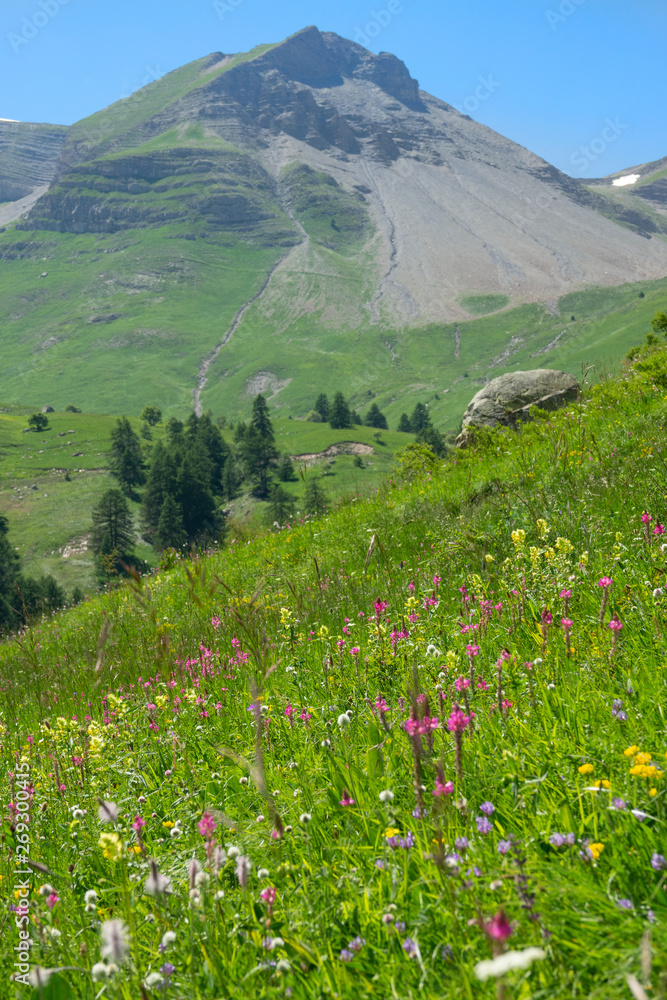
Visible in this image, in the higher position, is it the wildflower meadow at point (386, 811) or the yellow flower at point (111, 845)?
the yellow flower at point (111, 845)

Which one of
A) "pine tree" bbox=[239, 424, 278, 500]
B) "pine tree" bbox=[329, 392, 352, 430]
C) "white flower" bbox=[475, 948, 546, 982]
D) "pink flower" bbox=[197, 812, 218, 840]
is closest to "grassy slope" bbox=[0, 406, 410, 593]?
"pine tree" bbox=[329, 392, 352, 430]

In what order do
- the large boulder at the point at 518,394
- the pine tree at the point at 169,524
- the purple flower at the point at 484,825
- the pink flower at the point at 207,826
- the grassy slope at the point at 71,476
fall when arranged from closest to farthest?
the purple flower at the point at 484,825, the pink flower at the point at 207,826, the large boulder at the point at 518,394, the pine tree at the point at 169,524, the grassy slope at the point at 71,476

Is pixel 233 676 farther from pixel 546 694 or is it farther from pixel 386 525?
pixel 386 525

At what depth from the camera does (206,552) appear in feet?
48.1

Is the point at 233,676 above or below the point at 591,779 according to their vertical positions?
below

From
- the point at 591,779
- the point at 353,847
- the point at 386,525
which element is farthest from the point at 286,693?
the point at 386,525

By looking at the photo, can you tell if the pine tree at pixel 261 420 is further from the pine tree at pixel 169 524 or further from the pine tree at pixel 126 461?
the pine tree at pixel 169 524

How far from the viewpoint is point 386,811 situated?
87.9 inches

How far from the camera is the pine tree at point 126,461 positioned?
483ft

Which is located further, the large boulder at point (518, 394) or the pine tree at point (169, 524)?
the pine tree at point (169, 524)

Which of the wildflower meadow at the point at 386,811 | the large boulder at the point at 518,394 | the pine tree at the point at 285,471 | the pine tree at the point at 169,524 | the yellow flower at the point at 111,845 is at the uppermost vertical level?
the large boulder at the point at 518,394

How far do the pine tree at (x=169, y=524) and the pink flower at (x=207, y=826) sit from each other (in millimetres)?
97111

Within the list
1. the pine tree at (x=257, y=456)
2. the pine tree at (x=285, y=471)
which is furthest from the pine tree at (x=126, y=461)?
the pine tree at (x=285, y=471)

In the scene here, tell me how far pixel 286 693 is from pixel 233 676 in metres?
0.97
